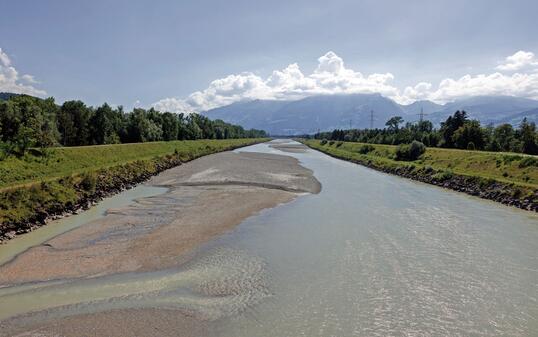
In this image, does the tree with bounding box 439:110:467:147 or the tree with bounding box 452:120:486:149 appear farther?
the tree with bounding box 439:110:467:147

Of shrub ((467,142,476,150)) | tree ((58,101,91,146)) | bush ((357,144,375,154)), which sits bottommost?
bush ((357,144,375,154))

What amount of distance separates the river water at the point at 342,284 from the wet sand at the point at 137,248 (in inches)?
30.9

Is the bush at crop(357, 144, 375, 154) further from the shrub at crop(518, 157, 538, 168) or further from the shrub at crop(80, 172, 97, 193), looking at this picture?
the shrub at crop(80, 172, 97, 193)

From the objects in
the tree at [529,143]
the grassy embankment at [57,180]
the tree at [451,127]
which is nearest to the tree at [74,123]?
the grassy embankment at [57,180]

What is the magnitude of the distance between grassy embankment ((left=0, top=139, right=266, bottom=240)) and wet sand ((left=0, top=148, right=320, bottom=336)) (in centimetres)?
364

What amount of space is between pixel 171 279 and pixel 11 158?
29.1 m

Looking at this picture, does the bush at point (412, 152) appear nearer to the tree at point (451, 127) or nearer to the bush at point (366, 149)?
the tree at point (451, 127)

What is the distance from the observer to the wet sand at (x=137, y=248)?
11766 millimetres

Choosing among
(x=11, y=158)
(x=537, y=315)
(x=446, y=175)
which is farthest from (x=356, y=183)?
(x=11, y=158)

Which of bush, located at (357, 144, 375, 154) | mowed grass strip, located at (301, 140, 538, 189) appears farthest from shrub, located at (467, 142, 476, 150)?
bush, located at (357, 144, 375, 154)

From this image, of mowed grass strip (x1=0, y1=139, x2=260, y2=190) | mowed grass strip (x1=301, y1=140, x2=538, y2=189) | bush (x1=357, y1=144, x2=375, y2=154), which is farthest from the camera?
bush (x1=357, y1=144, x2=375, y2=154)

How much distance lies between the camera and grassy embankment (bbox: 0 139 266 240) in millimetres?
23459

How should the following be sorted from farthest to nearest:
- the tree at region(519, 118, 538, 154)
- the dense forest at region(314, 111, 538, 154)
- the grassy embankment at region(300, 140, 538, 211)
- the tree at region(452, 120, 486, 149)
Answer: the tree at region(452, 120, 486, 149) → the dense forest at region(314, 111, 538, 154) → the tree at region(519, 118, 538, 154) → the grassy embankment at region(300, 140, 538, 211)

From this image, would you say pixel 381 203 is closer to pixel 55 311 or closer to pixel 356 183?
pixel 356 183
